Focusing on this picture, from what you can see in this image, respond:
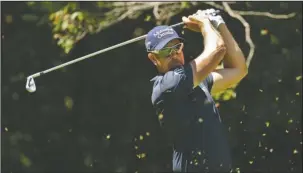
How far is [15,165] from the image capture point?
8.06 m

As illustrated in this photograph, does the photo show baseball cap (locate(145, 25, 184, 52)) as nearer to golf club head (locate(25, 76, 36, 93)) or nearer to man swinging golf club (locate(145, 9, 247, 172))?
man swinging golf club (locate(145, 9, 247, 172))

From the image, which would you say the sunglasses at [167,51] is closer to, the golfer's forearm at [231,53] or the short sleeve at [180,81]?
the short sleeve at [180,81]

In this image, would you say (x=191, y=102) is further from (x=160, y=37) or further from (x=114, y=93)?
(x=114, y=93)

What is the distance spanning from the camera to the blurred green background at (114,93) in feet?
24.2

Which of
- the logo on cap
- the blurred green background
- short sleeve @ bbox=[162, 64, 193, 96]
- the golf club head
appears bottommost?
the blurred green background

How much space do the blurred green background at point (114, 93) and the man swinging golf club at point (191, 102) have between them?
277cm

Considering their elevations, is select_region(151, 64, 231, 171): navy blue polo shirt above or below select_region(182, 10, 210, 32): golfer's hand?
below

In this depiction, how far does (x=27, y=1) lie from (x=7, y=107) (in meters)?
1.05

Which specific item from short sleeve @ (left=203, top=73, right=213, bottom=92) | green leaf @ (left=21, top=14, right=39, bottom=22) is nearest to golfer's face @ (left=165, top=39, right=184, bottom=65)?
short sleeve @ (left=203, top=73, right=213, bottom=92)

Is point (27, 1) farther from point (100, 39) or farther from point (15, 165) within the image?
point (15, 165)

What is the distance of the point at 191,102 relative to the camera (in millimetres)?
4367

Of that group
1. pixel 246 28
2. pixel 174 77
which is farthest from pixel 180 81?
pixel 246 28

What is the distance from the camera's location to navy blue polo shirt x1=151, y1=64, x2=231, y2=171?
4.31 m

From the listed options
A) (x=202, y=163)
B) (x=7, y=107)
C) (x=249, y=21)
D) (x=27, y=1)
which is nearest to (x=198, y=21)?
(x=202, y=163)
